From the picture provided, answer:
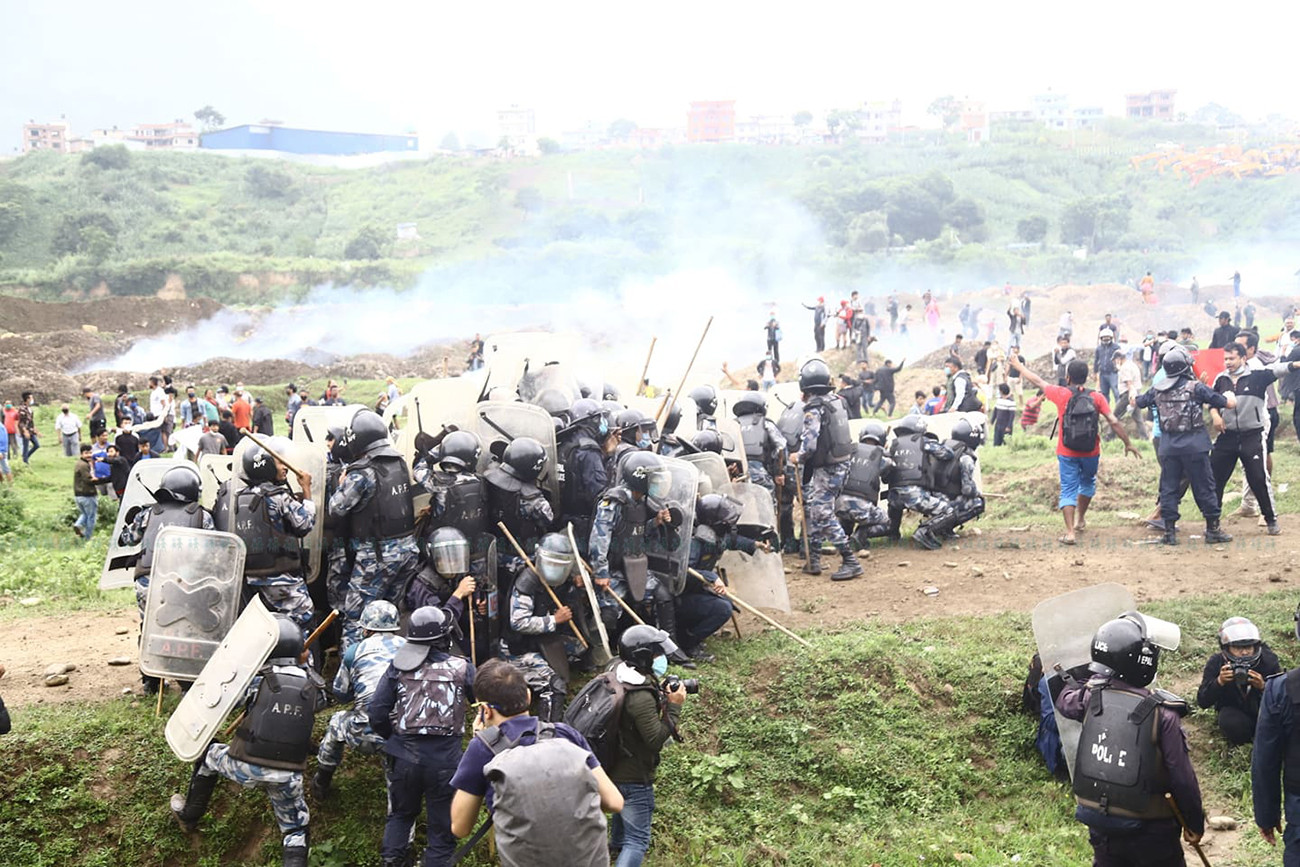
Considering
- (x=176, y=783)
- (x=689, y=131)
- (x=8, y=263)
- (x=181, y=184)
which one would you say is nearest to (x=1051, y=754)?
(x=176, y=783)

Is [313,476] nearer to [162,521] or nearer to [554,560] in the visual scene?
[162,521]

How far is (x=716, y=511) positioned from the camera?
898 centimetres

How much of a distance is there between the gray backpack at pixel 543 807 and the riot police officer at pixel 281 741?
2188mm

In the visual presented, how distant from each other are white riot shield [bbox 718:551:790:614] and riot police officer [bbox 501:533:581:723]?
204 centimetres

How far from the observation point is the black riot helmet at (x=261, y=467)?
7.86 meters

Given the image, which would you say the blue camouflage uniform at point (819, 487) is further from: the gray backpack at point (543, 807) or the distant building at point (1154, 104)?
the distant building at point (1154, 104)

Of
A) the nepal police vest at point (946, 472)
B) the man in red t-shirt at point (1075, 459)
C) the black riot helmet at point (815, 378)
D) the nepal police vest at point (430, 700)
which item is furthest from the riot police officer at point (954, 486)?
the nepal police vest at point (430, 700)

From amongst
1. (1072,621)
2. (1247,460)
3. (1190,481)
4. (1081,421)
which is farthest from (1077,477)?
(1072,621)

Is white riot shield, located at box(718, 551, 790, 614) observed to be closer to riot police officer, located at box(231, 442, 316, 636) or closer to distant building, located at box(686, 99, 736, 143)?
riot police officer, located at box(231, 442, 316, 636)

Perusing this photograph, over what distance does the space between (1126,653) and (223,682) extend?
194 inches

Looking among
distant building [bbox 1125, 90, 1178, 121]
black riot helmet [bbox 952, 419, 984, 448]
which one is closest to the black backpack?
black riot helmet [bbox 952, 419, 984, 448]

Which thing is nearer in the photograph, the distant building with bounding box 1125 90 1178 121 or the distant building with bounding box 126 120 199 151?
the distant building with bounding box 126 120 199 151

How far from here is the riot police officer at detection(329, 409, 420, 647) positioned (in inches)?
320

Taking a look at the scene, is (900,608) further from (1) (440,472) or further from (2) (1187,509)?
(2) (1187,509)
